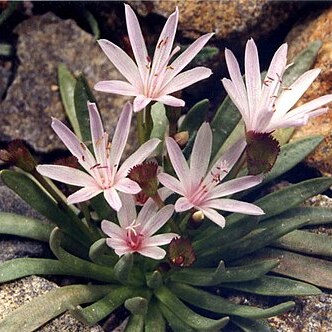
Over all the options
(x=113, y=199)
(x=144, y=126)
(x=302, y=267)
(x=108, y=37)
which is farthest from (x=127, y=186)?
(x=108, y=37)

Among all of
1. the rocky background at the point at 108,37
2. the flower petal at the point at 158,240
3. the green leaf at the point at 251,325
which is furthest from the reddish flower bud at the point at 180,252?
the rocky background at the point at 108,37

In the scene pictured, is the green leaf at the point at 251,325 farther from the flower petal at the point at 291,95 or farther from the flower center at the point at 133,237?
the flower petal at the point at 291,95

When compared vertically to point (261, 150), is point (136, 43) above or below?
above

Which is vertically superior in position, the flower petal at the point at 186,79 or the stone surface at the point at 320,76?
the flower petal at the point at 186,79

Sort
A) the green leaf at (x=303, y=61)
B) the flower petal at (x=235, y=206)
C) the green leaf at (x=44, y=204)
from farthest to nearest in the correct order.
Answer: the green leaf at (x=303, y=61) → the green leaf at (x=44, y=204) → the flower petal at (x=235, y=206)

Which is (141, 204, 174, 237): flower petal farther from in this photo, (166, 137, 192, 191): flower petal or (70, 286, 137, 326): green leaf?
(70, 286, 137, 326): green leaf

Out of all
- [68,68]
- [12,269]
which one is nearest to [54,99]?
[68,68]

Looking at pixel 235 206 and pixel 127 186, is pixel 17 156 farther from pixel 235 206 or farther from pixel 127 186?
pixel 235 206
